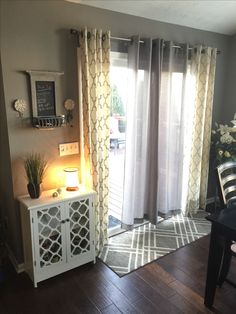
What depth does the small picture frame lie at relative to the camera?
7.14ft

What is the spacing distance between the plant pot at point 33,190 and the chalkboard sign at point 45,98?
1.99 ft

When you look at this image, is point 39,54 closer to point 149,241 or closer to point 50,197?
point 50,197

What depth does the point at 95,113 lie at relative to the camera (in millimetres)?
2389

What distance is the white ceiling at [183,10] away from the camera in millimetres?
2416

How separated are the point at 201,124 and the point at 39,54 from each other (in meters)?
2.10

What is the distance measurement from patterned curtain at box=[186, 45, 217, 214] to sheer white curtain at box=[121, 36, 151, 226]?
0.74m

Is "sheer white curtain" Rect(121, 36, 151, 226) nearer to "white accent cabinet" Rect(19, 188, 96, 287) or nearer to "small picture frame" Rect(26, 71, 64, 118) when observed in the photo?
"white accent cabinet" Rect(19, 188, 96, 287)

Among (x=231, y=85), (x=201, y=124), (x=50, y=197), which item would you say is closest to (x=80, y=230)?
(x=50, y=197)

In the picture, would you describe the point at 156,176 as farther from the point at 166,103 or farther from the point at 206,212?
the point at 206,212

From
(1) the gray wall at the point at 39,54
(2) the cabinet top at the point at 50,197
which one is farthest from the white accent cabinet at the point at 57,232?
(1) the gray wall at the point at 39,54

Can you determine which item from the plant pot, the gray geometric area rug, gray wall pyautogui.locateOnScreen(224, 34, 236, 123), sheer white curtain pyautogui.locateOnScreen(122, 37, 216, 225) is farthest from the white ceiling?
the gray geometric area rug

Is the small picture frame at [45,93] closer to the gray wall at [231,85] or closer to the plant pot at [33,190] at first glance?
the plant pot at [33,190]

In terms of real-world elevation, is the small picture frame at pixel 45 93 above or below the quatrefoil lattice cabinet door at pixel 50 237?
above

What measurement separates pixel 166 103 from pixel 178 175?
94 cm
